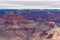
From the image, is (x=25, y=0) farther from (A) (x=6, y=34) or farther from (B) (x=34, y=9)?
(A) (x=6, y=34)

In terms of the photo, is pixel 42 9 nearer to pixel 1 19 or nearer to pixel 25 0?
pixel 25 0

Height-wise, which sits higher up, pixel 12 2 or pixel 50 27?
pixel 12 2

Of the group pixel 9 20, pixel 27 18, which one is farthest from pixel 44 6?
pixel 9 20

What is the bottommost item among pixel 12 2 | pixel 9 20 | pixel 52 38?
pixel 52 38

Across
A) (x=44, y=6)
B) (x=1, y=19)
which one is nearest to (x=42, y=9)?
(x=44, y=6)

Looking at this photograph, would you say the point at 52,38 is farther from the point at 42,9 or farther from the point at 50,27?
the point at 42,9

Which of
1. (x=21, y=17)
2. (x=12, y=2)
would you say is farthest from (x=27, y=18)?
(x=12, y=2)

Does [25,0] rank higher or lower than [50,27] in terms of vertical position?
higher
